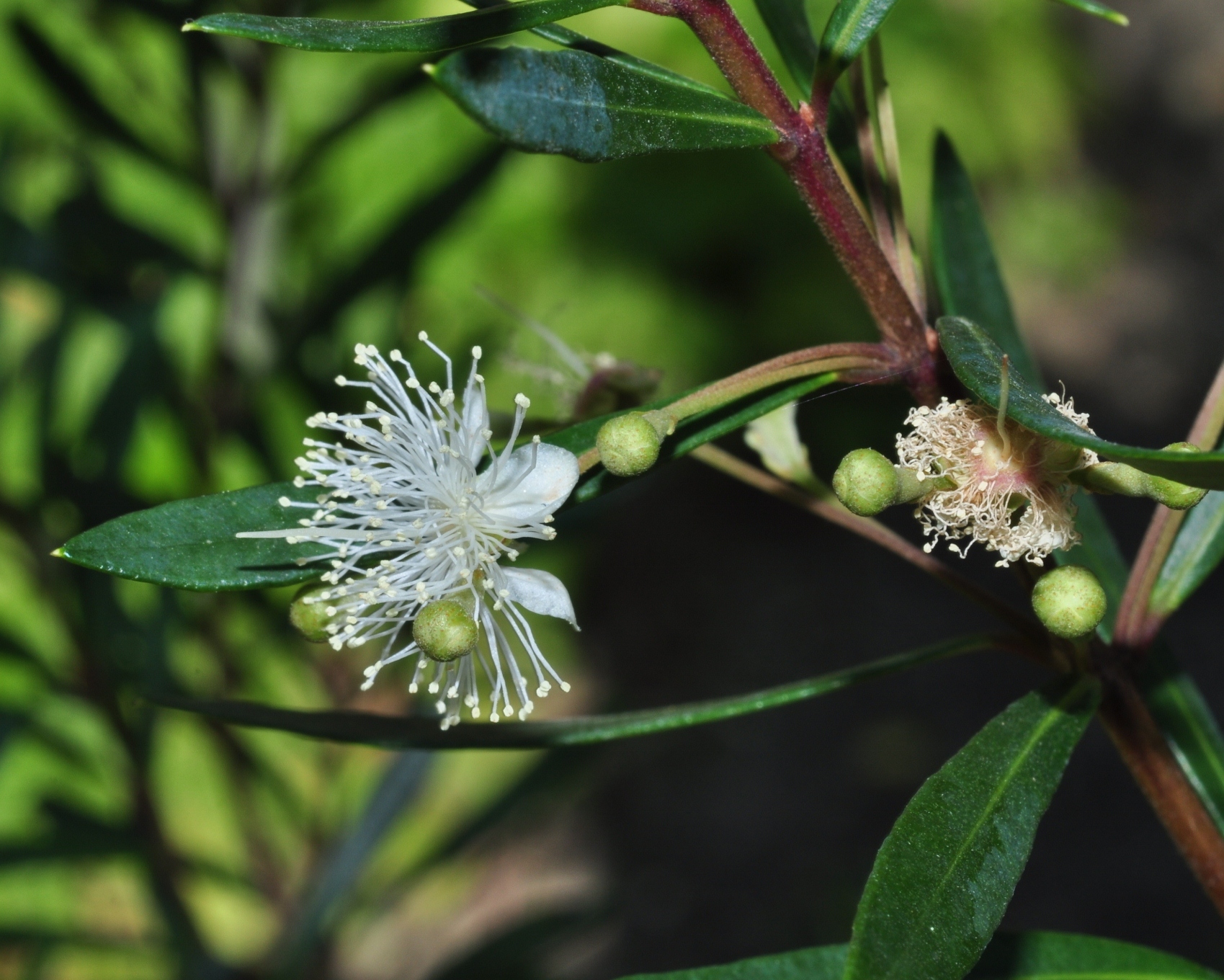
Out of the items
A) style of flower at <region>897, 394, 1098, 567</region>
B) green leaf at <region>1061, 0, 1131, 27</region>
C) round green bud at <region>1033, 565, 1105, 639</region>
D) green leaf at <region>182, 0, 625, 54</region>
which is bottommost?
round green bud at <region>1033, 565, 1105, 639</region>

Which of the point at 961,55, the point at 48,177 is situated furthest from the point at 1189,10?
the point at 48,177

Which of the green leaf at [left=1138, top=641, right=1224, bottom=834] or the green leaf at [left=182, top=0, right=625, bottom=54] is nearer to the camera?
the green leaf at [left=182, top=0, right=625, bottom=54]

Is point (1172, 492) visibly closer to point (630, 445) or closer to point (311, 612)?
point (630, 445)

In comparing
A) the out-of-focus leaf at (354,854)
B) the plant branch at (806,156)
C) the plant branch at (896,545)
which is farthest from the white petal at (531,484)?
the out-of-focus leaf at (354,854)

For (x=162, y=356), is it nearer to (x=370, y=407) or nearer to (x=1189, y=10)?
(x=370, y=407)

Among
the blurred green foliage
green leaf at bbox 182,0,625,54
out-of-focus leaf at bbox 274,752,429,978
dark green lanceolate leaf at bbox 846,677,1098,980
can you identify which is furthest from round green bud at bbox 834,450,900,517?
out-of-focus leaf at bbox 274,752,429,978

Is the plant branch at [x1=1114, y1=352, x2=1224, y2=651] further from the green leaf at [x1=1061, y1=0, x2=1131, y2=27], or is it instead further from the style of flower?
the green leaf at [x1=1061, y1=0, x2=1131, y2=27]

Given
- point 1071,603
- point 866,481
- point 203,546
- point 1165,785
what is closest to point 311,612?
point 203,546
